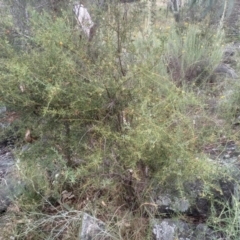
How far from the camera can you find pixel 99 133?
2379mm

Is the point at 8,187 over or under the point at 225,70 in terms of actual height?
over

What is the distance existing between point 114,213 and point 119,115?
608mm

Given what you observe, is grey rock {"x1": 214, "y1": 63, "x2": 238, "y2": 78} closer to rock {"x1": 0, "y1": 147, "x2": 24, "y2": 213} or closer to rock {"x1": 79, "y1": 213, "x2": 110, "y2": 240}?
rock {"x1": 0, "y1": 147, "x2": 24, "y2": 213}

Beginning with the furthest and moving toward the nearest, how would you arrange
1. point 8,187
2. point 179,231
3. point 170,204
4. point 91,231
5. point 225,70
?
point 225,70, point 8,187, point 170,204, point 179,231, point 91,231

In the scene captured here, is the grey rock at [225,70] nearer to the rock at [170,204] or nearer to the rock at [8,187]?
the rock at [170,204]

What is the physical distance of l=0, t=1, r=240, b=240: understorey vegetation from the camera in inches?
86.8

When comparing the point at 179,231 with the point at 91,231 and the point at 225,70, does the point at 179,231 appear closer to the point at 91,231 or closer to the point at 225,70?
the point at 91,231

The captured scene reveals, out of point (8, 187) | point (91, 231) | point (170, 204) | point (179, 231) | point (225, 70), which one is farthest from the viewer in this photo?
point (225, 70)

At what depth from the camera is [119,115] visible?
2375 millimetres

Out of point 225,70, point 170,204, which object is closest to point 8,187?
point 170,204

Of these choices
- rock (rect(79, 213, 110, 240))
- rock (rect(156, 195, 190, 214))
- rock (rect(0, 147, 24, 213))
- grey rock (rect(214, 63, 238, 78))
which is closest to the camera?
rock (rect(79, 213, 110, 240))

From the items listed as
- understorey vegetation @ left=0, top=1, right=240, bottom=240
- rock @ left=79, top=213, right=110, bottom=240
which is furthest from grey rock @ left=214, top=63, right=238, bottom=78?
rock @ left=79, top=213, right=110, bottom=240

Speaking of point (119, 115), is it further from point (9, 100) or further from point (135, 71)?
point (9, 100)

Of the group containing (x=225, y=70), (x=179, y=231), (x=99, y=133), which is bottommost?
(x=225, y=70)
